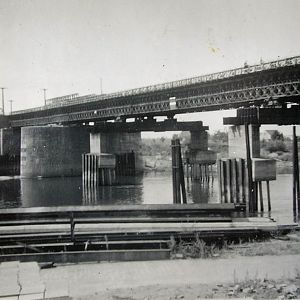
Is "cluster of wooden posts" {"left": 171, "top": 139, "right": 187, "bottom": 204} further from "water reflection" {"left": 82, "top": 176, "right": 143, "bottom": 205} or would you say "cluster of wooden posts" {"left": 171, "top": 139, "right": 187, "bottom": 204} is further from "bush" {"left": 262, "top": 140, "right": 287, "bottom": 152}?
"bush" {"left": 262, "top": 140, "right": 287, "bottom": 152}

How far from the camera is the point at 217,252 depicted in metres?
10.6

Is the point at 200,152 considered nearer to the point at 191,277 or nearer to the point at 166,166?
the point at 166,166

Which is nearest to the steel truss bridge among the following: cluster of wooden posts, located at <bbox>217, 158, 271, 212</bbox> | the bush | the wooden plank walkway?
cluster of wooden posts, located at <bbox>217, 158, 271, 212</bbox>

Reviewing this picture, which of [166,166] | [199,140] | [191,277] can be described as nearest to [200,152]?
[199,140]

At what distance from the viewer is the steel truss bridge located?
36375 mm

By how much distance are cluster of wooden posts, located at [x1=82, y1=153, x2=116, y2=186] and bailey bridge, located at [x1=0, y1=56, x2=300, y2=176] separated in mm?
2268

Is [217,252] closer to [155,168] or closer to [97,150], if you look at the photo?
[97,150]

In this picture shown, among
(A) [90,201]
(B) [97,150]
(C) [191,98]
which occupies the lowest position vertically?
(A) [90,201]

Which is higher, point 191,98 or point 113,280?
point 191,98

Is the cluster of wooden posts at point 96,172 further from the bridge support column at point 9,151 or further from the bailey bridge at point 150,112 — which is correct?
the bridge support column at point 9,151

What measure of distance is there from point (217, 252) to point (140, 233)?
2049 mm

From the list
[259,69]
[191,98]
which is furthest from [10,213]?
[191,98]

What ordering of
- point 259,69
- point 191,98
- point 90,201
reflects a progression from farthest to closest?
1. point 191,98
2. point 90,201
3. point 259,69

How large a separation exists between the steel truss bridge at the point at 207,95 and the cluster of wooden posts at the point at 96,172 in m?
6.60
